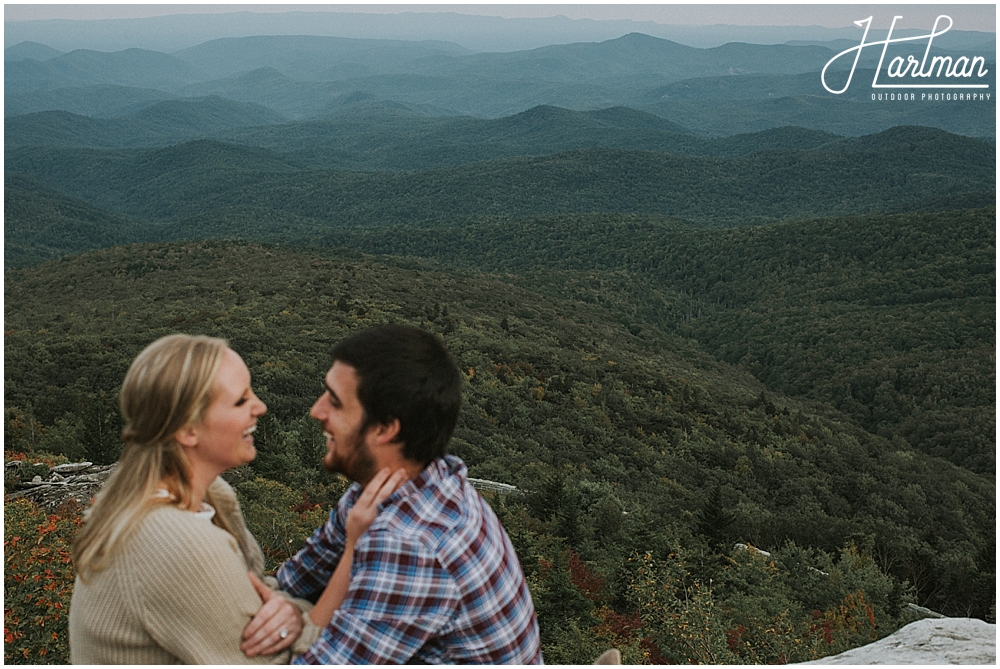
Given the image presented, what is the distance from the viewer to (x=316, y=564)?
2848 millimetres

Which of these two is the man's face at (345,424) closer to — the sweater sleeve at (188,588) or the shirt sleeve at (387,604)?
the shirt sleeve at (387,604)

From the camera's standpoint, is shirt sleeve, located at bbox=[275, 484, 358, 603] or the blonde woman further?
shirt sleeve, located at bbox=[275, 484, 358, 603]

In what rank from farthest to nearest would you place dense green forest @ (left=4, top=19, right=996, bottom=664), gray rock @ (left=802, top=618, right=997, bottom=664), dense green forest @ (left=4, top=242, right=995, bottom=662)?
dense green forest @ (left=4, top=242, right=995, bottom=662) < dense green forest @ (left=4, top=19, right=996, bottom=664) < gray rock @ (left=802, top=618, right=997, bottom=664)

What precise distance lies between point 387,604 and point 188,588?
580mm

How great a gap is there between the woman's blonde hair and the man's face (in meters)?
0.35

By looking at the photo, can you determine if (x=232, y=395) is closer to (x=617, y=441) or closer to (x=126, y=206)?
(x=617, y=441)

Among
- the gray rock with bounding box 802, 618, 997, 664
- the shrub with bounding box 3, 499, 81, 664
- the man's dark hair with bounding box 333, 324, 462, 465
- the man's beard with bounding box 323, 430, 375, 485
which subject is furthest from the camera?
the gray rock with bounding box 802, 618, 997, 664

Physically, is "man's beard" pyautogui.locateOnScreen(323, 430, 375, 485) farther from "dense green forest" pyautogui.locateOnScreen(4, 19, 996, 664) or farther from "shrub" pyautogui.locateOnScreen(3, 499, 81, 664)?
"dense green forest" pyautogui.locateOnScreen(4, 19, 996, 664)

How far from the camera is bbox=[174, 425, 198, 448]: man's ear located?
2381 mm

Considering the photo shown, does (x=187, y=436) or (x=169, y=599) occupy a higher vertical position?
(x=187, y=436)

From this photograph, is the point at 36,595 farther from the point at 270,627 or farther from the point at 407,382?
the point at 407,382

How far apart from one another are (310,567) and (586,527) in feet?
27.0

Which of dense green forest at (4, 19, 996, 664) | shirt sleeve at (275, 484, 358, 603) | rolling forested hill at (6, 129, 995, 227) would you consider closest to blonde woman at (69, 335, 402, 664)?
shirt sleeve at (275, 484, 358, 603)

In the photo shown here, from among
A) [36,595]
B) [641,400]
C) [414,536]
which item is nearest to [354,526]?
[414,536]
